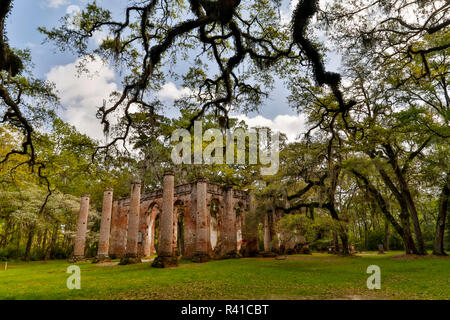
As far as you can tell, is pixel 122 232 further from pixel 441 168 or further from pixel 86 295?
pixel 441 168

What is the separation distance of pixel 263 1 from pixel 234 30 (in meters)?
3.49

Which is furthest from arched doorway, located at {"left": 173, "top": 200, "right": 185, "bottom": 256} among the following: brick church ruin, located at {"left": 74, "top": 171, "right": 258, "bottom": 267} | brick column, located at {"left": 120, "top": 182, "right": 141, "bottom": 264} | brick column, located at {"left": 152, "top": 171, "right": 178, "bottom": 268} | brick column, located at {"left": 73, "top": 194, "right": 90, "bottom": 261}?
brick column, located at {"left": 73, "top": 194, "right": 90, "bottom": 261}

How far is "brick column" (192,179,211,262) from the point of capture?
802 inches

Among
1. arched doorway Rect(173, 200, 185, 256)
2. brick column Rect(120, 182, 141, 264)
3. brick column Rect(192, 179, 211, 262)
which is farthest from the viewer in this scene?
arched doorway Rect(173, 200, 185, 256)

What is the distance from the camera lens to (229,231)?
23.7m

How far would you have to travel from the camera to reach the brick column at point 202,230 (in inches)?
802

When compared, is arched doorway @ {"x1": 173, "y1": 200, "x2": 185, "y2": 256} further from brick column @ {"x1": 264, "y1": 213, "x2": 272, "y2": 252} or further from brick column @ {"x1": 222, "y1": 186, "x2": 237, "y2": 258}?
brick column @ {"x1": 264, "y1": 213, "x2": 272, "y2": 252}

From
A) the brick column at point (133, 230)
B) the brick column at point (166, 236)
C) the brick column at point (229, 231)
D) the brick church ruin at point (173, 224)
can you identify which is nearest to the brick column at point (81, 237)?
the brick church ruin at point (173, 224)

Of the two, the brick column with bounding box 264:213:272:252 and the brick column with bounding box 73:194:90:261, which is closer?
the brick column with bounding box 73:194:90:261

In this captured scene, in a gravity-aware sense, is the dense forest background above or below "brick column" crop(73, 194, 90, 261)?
above

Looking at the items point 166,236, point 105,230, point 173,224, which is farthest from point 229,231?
point 105,230

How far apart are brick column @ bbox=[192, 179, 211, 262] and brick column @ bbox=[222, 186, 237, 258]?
108 inches

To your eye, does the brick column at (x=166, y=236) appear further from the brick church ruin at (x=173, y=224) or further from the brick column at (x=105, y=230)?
the brick column at (x=105, y=230)
